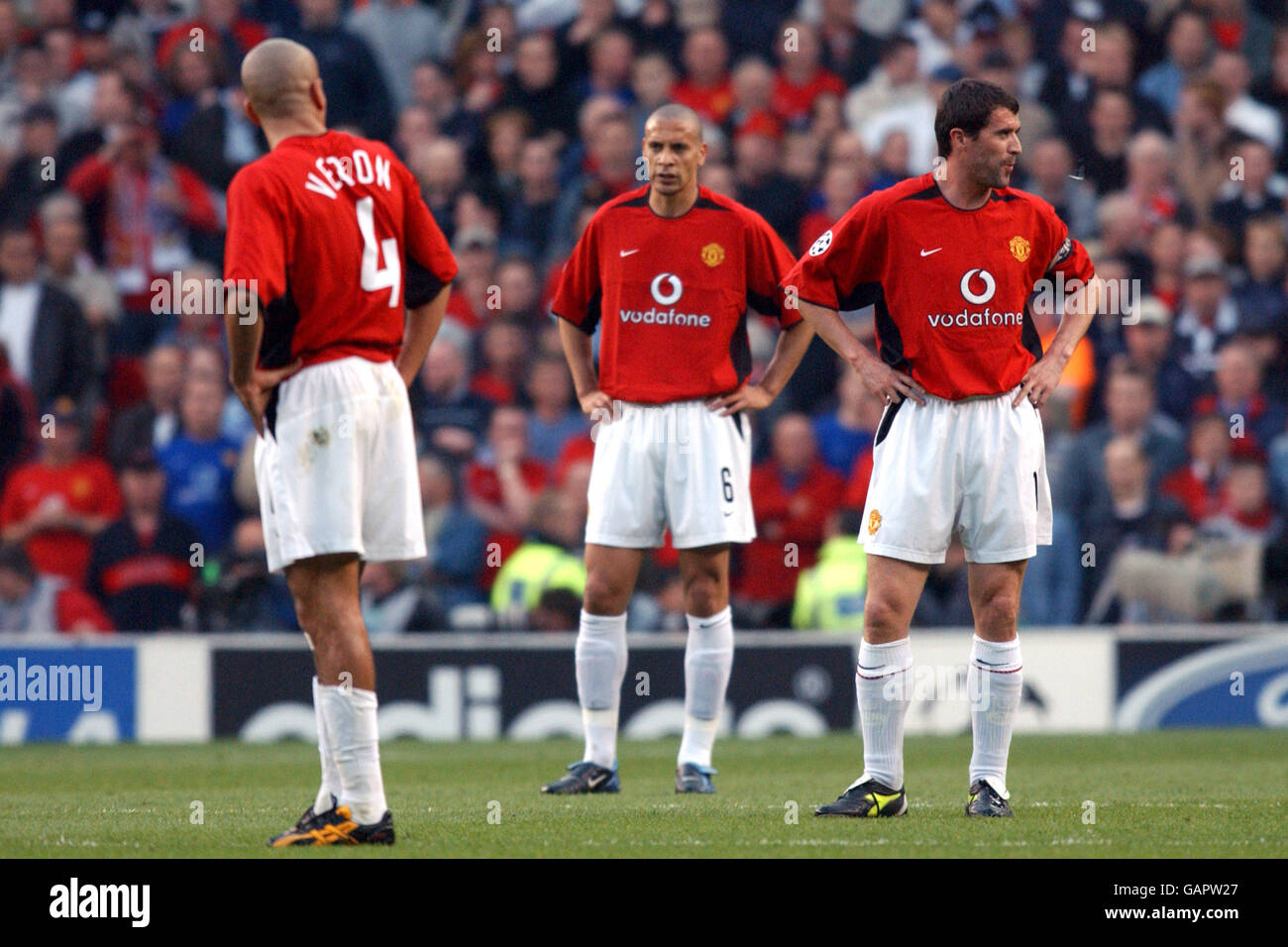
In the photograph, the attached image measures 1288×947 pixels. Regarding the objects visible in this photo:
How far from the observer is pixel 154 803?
290 inches

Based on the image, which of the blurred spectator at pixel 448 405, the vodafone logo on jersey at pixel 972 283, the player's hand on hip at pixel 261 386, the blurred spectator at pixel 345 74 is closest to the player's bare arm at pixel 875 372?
the vodafone logo on jersey at pixel 972 283

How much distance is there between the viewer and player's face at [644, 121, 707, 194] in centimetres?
761

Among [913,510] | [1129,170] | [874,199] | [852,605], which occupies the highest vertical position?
[1129,170]

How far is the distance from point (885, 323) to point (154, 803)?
3.41m

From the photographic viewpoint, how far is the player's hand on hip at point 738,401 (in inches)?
307

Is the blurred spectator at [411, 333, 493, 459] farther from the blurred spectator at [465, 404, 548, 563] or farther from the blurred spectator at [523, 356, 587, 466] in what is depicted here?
the blurred spectator at [523, 356, 587, 466]

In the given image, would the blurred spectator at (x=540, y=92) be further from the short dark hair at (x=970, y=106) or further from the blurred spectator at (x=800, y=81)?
the short dark hair at (x=970, y=106)

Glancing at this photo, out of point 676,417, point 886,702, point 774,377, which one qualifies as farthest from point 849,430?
point 886,702

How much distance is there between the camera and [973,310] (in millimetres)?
6477

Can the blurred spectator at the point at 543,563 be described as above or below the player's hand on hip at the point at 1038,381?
below

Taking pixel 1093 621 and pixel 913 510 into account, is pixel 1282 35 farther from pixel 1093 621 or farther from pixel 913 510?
pixel 913 510

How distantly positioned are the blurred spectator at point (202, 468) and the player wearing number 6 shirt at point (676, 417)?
4.90 meters

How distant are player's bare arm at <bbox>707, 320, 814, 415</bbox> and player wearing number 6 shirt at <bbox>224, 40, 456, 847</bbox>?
2240 millimetres
